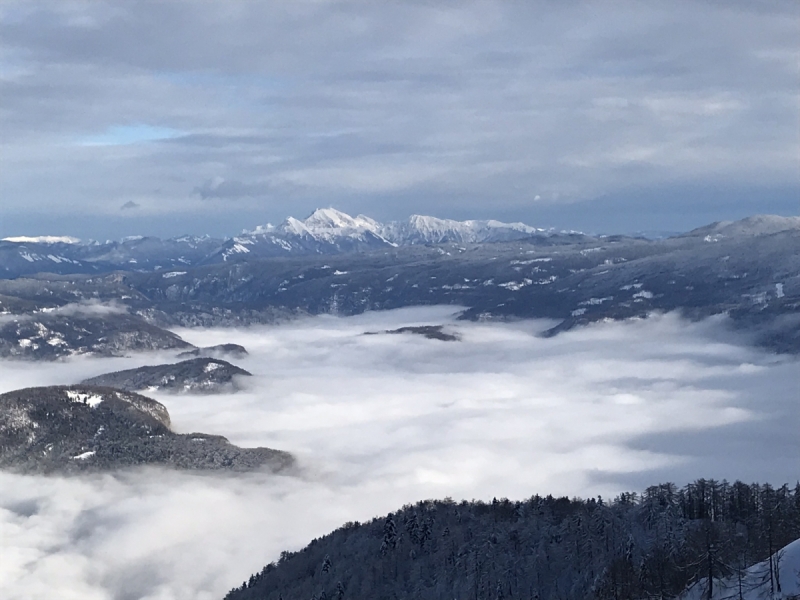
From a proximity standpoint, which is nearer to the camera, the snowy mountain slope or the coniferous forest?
the snowy mountain slope

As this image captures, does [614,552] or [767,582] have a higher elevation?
[614,552]

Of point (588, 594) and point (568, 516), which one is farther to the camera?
point (568, 516)

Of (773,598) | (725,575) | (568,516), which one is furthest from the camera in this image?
(568,516)

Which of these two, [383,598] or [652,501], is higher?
[652,501]

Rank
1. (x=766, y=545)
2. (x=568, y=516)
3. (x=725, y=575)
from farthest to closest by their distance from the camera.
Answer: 1. (x=568, y=516)
2. (x=766, y=545)
3. (x=725, y=575)

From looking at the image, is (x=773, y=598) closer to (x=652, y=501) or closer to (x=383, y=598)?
(x=652, y=501)

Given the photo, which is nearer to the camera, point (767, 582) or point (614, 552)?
point (767, 582)

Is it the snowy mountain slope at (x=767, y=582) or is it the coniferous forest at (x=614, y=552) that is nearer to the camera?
the snowy mountain slope at (x=767, y=582)

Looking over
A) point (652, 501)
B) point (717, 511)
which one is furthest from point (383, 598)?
point (717, 511)
